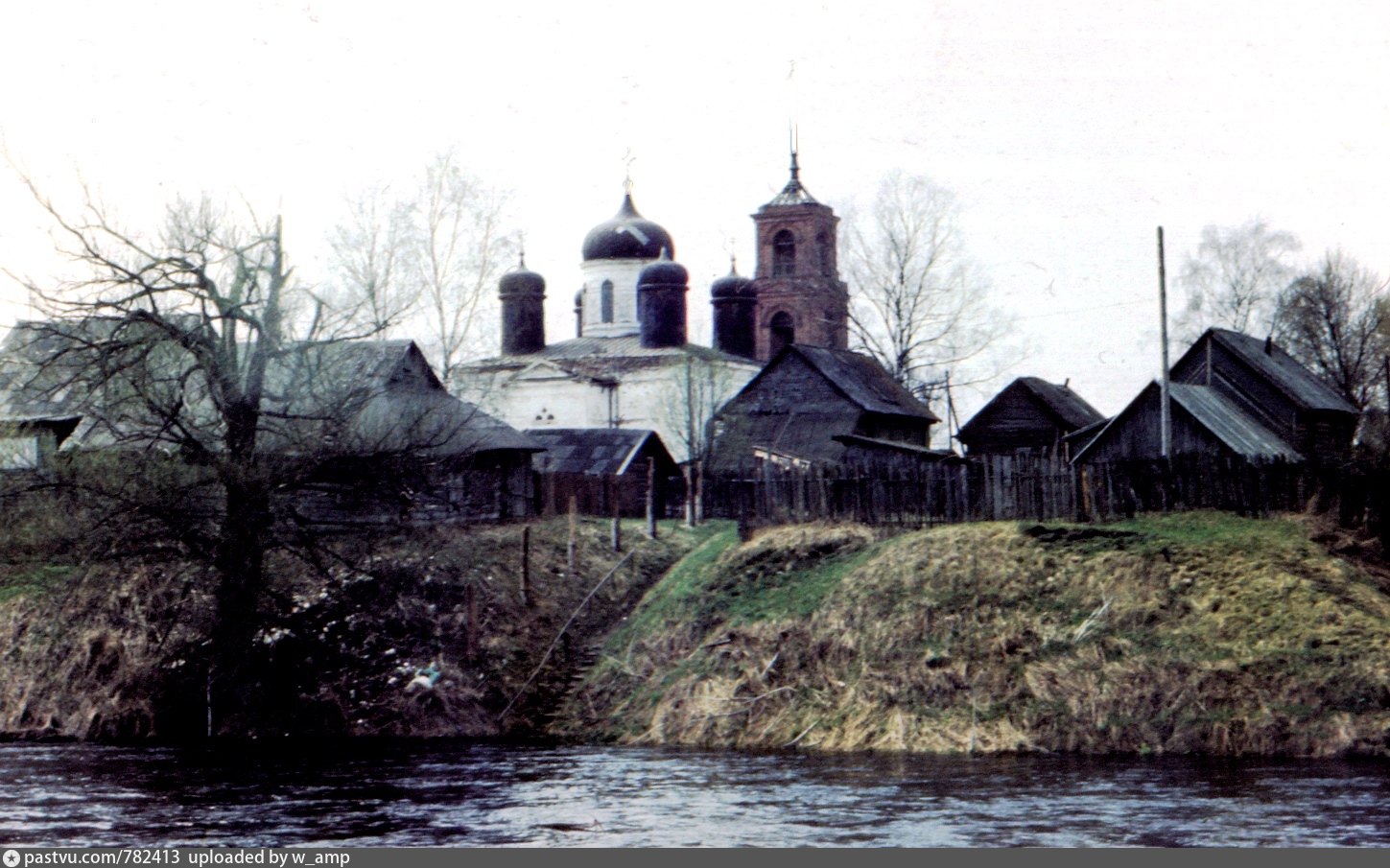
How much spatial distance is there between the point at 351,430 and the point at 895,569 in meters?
10.7

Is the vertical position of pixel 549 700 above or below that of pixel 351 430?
below

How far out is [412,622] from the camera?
36.5 m

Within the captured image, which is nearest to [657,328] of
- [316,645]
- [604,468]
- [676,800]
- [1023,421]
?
[1023,421]

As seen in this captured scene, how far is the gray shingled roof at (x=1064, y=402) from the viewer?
202 feet

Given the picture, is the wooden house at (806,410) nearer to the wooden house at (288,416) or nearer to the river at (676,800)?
the wooden house at (288,416)

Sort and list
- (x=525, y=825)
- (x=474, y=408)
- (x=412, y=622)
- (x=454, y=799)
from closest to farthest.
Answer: (x=525, y=825) < (x=454, y=799) < (x=412, y=622) < (x=474, y=408)

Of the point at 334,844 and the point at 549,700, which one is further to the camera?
the point at 549,700

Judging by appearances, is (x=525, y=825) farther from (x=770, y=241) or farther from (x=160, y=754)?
(x=770, y=241)

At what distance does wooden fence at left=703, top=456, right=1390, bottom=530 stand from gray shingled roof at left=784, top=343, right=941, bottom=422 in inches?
863

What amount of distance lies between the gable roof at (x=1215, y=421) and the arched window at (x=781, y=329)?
33.5 meters

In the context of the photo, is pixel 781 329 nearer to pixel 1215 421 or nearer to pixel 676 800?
pixel 1215 421

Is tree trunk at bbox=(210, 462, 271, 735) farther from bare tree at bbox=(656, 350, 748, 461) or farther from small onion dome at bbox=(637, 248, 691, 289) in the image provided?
small onion dome at bbox=(637, 248, 691, 289)

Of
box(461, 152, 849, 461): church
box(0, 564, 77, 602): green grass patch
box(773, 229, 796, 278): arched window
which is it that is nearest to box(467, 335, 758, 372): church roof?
box(461, 152, 849, 461): church

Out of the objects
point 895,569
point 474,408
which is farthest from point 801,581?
point 474,408
